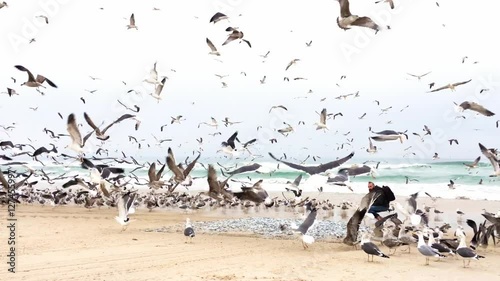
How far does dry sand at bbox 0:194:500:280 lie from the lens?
26.3 ft

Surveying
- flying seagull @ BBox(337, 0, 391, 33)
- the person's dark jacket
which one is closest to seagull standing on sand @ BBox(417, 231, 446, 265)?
the person's dark jacket

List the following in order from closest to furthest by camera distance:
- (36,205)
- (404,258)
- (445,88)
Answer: (404,258)
(445,88)
(36,205)

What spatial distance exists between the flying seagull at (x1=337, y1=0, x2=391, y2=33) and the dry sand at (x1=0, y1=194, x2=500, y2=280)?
394 centimetres

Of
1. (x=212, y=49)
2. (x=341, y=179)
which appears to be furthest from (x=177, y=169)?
(x=212, y=49)

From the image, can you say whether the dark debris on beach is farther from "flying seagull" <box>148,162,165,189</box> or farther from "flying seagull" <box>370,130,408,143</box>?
"flying seagull" <box>370,130,408,143</box>

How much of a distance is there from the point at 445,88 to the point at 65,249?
8.73 meters

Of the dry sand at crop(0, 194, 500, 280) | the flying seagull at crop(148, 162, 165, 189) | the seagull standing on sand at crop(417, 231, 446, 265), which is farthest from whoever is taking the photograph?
the flying seagull at crop(148, 162, 165, 189)

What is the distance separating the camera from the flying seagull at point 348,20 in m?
7.46

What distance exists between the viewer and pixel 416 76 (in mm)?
13578

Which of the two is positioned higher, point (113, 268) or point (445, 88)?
point (445, 88)

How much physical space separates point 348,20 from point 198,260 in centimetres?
501

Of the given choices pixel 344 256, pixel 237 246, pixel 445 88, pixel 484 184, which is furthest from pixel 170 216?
pixel 484 184

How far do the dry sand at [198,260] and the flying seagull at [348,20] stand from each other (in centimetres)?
394

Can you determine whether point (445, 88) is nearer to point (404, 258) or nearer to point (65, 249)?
point (404, 258)
